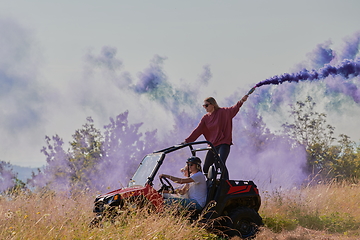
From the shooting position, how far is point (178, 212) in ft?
19.2

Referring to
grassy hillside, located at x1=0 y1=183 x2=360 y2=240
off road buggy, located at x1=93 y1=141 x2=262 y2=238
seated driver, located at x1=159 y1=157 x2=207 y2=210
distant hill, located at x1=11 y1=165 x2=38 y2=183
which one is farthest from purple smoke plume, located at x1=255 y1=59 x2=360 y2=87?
distant hill, located at x1=11 y1=165 x2=38 y2=183

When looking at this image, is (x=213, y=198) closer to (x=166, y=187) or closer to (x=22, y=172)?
(x=166, y=187)

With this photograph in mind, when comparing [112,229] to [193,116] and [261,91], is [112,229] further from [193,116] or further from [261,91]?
[193,116]

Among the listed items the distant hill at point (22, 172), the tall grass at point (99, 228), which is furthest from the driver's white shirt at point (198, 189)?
the distant hill at point (22, 172)

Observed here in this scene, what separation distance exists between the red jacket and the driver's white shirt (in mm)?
1171

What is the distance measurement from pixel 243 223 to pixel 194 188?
3.21ft

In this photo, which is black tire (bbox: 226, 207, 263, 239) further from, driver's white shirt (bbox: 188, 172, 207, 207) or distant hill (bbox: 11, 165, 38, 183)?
distant hill (bbox: 11, 165, 38, 183)

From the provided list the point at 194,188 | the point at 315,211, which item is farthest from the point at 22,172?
the point at 194,188

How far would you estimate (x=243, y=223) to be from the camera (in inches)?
251

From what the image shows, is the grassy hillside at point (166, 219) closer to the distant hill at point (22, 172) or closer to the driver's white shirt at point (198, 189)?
the driver's white shirt at point (198, 189)

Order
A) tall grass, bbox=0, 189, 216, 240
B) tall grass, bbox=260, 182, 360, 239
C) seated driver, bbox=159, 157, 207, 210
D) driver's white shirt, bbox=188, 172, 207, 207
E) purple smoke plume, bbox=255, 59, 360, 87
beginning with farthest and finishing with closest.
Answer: purple smoke plume, bbox=255, 59, 360, 87, tall grass, bbox=260, 182, 360, 239, driver's white shirt, bbox=188, 172, 207, 207, seated driver, bbox=159, 157, 207, 210, tall grass, bbox=0, 189, 216, 240

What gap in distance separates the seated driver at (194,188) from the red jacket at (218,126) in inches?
41.5

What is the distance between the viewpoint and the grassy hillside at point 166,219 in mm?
4891

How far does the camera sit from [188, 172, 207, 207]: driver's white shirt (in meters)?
6.12
